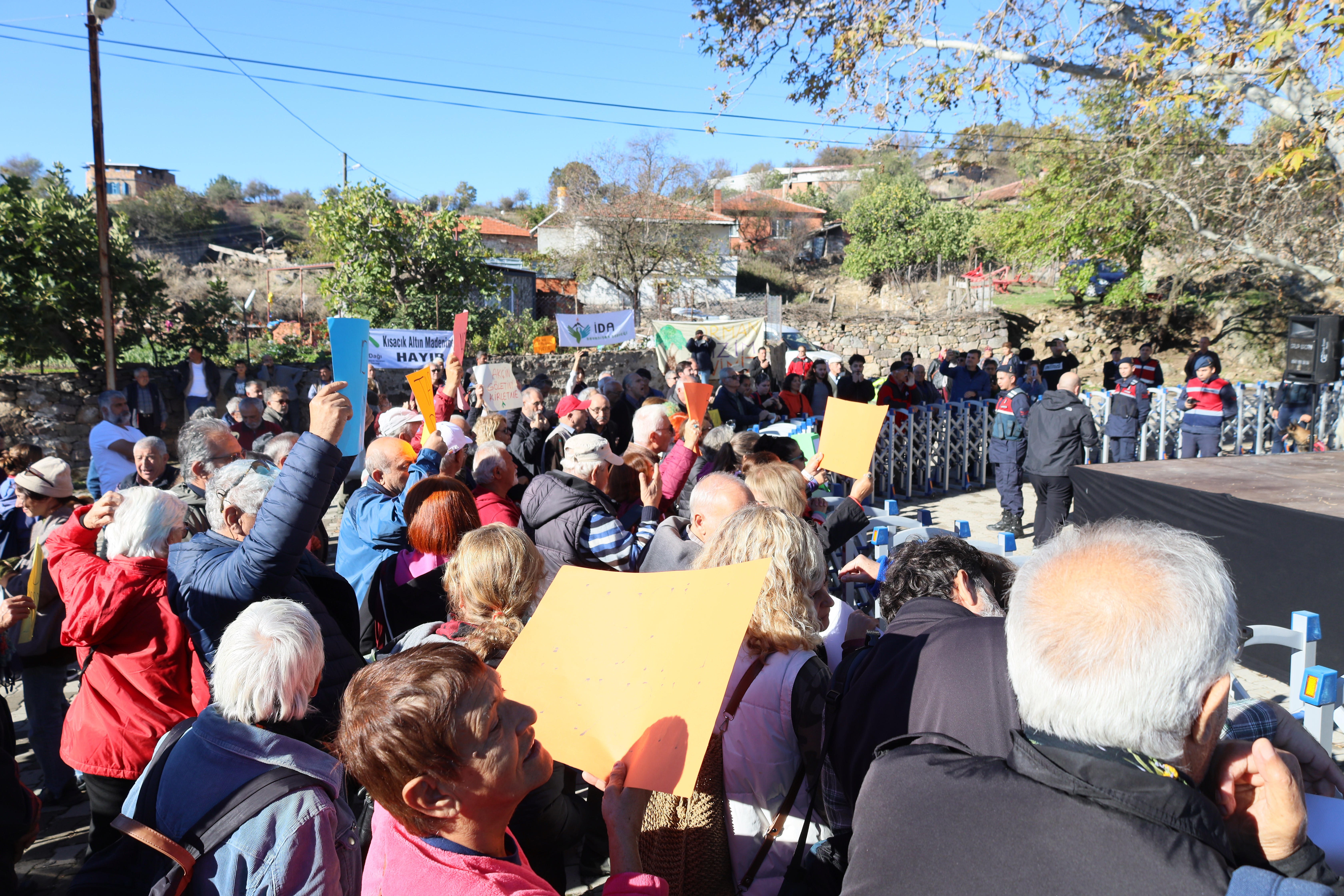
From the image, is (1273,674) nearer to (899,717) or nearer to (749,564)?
(899,717)

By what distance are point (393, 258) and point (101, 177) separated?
5516mm

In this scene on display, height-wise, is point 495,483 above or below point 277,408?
below

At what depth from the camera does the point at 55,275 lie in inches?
430

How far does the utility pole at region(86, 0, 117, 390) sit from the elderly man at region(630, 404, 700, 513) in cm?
867

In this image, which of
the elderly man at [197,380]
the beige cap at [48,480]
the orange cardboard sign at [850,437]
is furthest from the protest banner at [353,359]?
the elderly man at [197,380]

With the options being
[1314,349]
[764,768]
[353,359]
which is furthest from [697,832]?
[1314,349]

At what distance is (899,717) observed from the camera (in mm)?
1732

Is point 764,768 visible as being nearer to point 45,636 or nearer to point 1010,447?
point 45,636

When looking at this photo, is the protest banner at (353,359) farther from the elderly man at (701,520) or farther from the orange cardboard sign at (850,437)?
the orange cardboard sign at (850,437)

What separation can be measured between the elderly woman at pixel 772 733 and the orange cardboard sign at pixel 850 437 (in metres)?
2.45

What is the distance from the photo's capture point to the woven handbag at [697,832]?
6.26ft

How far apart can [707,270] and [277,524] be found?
29.7 meters

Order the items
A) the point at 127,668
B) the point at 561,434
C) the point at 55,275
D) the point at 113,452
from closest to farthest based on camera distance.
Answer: the point at 127,668 → the point at 113,452 → the point at 561,434 → the point at 55,275

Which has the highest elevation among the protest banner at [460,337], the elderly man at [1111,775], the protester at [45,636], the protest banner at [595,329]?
the protest banner at [595,329]
